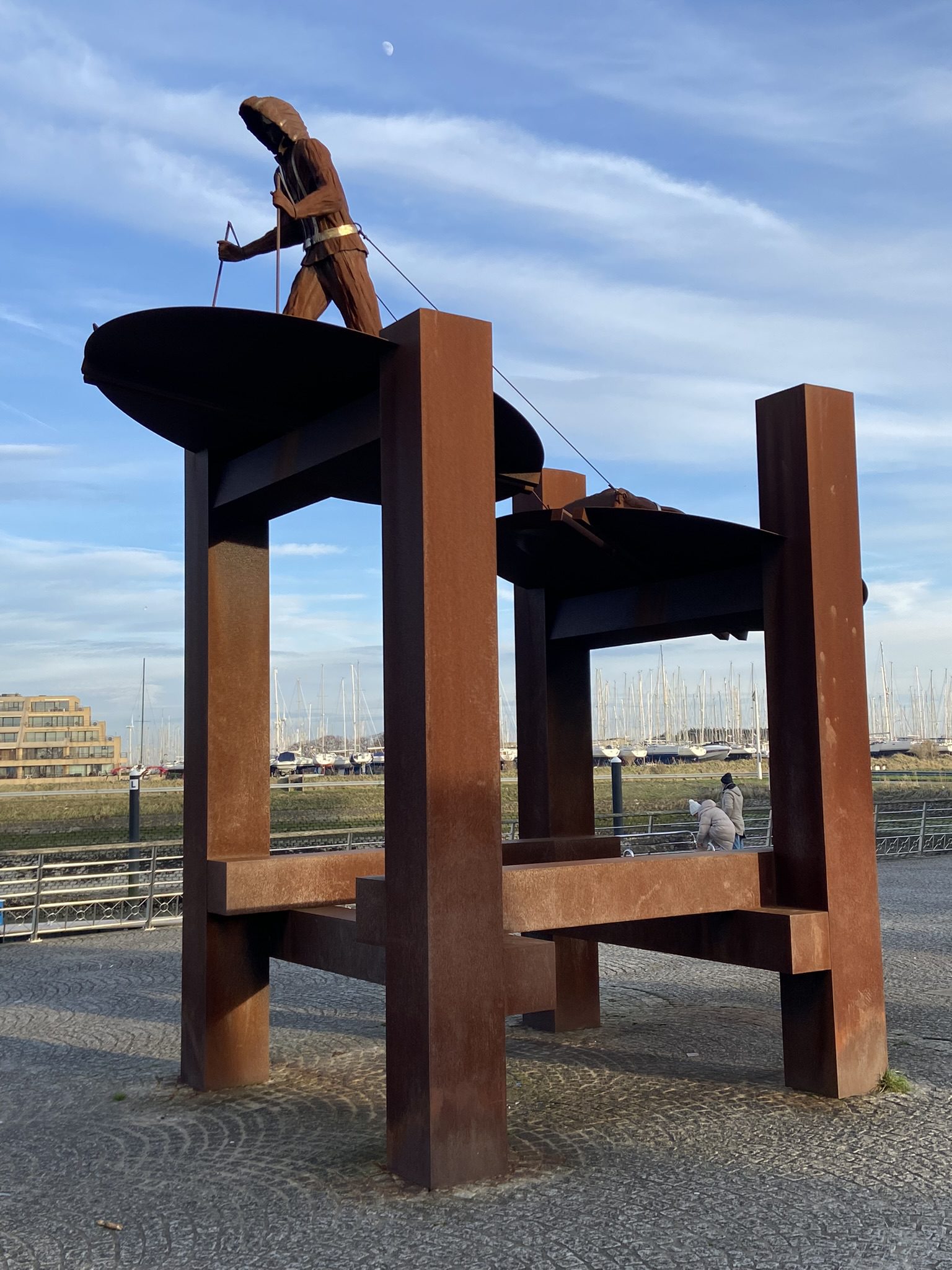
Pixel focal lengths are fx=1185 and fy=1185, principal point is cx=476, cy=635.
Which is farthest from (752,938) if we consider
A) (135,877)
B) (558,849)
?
(135,877)

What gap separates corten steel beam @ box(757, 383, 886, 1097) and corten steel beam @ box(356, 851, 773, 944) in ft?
0.99

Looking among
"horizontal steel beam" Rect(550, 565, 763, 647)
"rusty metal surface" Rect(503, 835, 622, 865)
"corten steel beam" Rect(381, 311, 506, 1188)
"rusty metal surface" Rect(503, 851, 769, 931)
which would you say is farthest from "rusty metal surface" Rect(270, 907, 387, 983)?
"horizontal steel beam" Rect(550, 565, 763, 647)

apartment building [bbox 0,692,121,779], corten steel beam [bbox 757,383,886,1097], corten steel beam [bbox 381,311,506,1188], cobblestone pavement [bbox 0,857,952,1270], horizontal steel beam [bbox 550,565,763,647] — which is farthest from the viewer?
apartment building [bbox 0,692,121,779]

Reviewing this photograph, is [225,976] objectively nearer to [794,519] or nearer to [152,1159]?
[152,1159]

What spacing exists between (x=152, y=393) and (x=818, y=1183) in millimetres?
4809

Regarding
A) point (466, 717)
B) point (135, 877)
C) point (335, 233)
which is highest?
point (335, 233)

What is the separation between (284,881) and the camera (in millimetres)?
6629

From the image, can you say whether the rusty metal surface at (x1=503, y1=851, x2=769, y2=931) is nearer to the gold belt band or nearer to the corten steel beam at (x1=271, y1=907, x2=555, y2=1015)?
the corten steel beam at (x1=271, y1=907, x2=555, y2=1015)

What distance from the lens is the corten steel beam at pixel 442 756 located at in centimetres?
504

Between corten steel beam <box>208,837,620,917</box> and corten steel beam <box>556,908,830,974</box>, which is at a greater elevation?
corten steel beam <box>208,837,620,917</box>

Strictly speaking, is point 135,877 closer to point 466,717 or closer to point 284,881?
point 284,881

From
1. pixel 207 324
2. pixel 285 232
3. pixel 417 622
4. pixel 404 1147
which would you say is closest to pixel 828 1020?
pixel 404 1147

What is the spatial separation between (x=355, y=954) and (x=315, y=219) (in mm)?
3787

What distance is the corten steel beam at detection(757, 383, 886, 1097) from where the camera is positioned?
20.6ft
